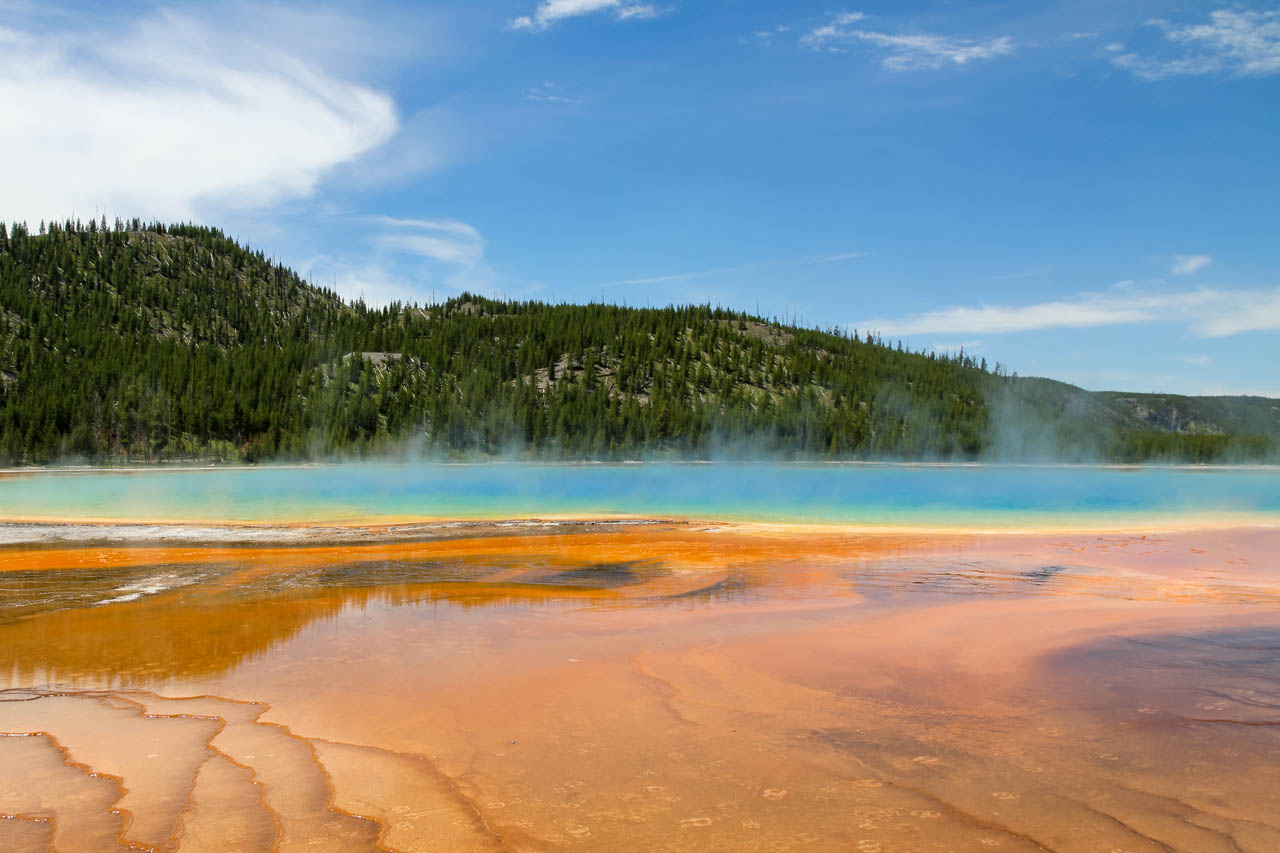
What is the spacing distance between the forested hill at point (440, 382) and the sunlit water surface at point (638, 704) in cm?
6859

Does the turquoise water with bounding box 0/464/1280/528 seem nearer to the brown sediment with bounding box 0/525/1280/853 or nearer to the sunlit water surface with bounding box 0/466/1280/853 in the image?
the sunlit water surface with bounding box 0/466/1280/853

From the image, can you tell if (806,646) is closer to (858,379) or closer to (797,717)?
(797,717)

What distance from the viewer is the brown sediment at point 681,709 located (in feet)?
14.2

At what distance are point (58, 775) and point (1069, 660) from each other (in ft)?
25.1

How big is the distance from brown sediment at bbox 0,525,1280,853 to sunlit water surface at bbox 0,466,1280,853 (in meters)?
0.03

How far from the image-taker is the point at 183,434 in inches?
3162

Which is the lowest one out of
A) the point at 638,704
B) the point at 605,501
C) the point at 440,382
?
the point at 605,501

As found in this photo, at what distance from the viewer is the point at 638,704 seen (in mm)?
6309

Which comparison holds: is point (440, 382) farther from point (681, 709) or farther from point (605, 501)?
point (681, 709)

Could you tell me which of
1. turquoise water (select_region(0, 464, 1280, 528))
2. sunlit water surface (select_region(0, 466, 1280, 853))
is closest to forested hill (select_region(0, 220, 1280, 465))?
turquoise water (select_region(0, 464, 1280, 528))

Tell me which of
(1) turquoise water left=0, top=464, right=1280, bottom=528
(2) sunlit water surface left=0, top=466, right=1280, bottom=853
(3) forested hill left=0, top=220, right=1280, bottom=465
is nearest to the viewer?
(2) sunlit water surface left=0, top=466, right=1280, bottom=853

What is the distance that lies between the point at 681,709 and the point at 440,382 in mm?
99792

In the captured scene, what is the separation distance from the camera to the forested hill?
81250 mm

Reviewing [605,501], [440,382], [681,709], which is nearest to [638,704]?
[681,709]
